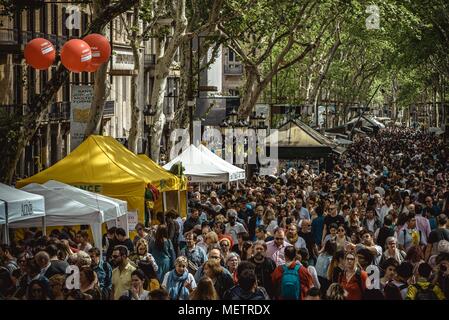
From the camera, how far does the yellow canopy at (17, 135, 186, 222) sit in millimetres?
20719

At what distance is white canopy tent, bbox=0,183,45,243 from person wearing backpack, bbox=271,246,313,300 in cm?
423

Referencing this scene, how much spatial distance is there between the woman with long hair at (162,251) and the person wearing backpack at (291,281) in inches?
102

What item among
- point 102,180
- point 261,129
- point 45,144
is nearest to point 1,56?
point 45,144

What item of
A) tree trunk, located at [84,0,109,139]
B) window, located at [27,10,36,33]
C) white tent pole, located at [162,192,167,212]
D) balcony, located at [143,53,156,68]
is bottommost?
white tent pole, located at [162,192,167,212]

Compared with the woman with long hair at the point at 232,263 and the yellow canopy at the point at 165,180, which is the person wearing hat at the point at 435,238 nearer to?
the woman with long hair at the point at 232,263

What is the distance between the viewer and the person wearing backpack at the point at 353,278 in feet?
38.3

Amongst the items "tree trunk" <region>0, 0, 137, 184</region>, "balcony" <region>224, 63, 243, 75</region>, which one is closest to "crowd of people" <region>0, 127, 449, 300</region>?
"tree trunk" <region>0, 0, 137, 184</region>

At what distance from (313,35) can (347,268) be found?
4283cm

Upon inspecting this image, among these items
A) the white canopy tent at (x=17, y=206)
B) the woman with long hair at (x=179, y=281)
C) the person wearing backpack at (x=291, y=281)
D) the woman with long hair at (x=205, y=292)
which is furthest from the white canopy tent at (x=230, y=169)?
the woman with long hair at (x=205, y=292)

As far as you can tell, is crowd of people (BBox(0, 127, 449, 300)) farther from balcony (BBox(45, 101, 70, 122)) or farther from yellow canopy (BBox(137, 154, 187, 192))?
balcony (BBox(45, 101, 70, 122))

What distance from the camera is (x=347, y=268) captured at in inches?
475

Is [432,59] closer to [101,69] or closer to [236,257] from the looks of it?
[101,69]

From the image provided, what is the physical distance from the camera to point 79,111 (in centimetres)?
2528
